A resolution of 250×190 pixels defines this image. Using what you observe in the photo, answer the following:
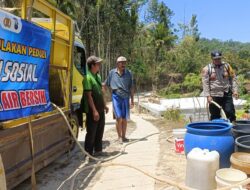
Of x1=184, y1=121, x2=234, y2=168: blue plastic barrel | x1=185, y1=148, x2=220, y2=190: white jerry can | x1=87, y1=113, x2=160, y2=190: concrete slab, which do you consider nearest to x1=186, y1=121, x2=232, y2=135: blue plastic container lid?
x1=184, y1=121, x2=234, y2=168: blue plastic barrel

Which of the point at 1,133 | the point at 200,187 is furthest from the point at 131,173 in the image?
the point at 1,133

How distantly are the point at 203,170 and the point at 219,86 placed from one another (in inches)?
132

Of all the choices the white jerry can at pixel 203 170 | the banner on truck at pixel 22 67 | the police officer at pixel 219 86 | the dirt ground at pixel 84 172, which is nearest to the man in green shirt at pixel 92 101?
the dirt ground at pixel 84 172

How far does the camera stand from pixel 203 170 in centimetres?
407

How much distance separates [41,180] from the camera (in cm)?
544

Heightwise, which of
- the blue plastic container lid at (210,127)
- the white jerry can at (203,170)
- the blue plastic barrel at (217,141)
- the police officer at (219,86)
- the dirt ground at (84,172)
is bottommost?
the dirt ground at (84,172)

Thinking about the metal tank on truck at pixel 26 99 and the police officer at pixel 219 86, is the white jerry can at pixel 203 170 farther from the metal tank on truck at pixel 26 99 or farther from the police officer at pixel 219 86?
the police officer at pixel 219 86

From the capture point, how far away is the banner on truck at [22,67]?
390cm

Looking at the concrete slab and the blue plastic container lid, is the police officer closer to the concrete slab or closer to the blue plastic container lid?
the concrete slab

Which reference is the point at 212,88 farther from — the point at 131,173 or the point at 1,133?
the point at 1,133

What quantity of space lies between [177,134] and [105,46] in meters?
27.5

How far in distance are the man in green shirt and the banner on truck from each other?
51.4 inches

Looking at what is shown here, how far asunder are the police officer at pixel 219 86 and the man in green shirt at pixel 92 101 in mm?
2026

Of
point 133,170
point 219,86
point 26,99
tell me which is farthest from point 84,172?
point 219,86
